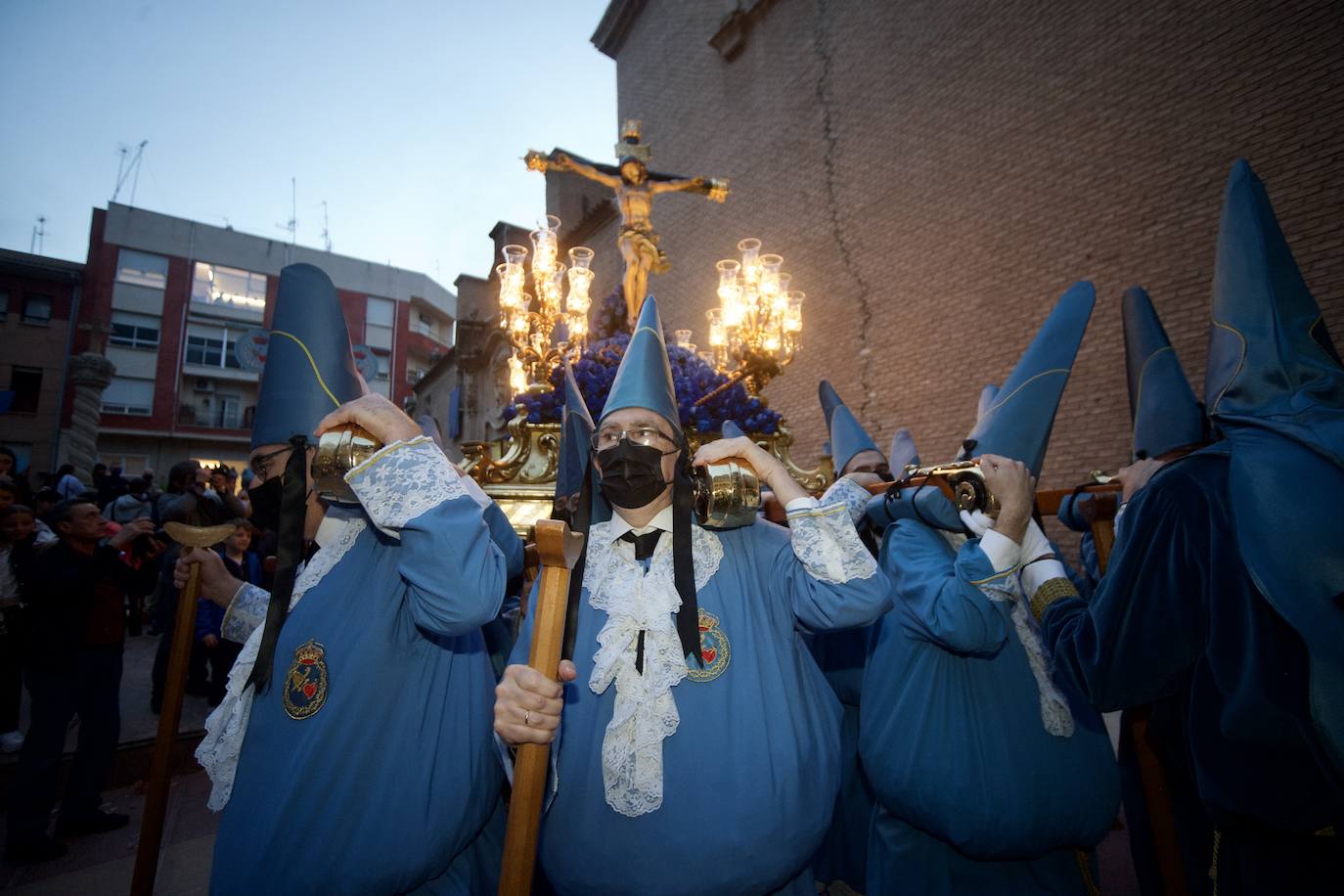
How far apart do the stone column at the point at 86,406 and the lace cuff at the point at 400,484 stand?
13.1m

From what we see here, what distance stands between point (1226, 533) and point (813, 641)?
198 cm

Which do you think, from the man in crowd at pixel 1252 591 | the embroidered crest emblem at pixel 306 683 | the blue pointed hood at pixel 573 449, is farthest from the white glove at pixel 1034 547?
the embroidered crest emblem at pixel 306 683

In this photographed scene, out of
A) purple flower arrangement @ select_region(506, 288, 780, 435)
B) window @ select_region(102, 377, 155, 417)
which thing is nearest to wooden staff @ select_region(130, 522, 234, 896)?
purple flower arrangement @ select_region(506, 288, 780, 435)

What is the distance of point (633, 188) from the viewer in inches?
222

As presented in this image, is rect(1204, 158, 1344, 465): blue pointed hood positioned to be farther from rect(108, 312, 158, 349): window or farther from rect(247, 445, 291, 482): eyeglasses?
rect(108, 312, 158, 349): window

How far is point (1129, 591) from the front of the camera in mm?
1691

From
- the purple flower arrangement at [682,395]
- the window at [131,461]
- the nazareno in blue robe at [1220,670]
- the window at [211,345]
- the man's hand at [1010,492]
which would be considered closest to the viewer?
the nazareno in blue robe at [1220,670]

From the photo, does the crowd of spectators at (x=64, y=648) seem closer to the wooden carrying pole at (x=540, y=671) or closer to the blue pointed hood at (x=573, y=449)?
the blue pointed hood at (x=573, y=449)

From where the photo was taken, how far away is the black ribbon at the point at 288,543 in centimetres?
170

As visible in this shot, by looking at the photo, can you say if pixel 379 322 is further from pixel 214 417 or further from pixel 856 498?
pixel 856 498

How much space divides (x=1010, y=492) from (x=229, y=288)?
35.2 metres

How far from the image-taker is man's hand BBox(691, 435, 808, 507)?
6.15 feet

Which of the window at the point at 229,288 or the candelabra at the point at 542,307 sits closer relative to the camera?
the candelabra at the point at 542,307

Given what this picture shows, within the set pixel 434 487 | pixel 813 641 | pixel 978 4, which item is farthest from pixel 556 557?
pixel 978 4
